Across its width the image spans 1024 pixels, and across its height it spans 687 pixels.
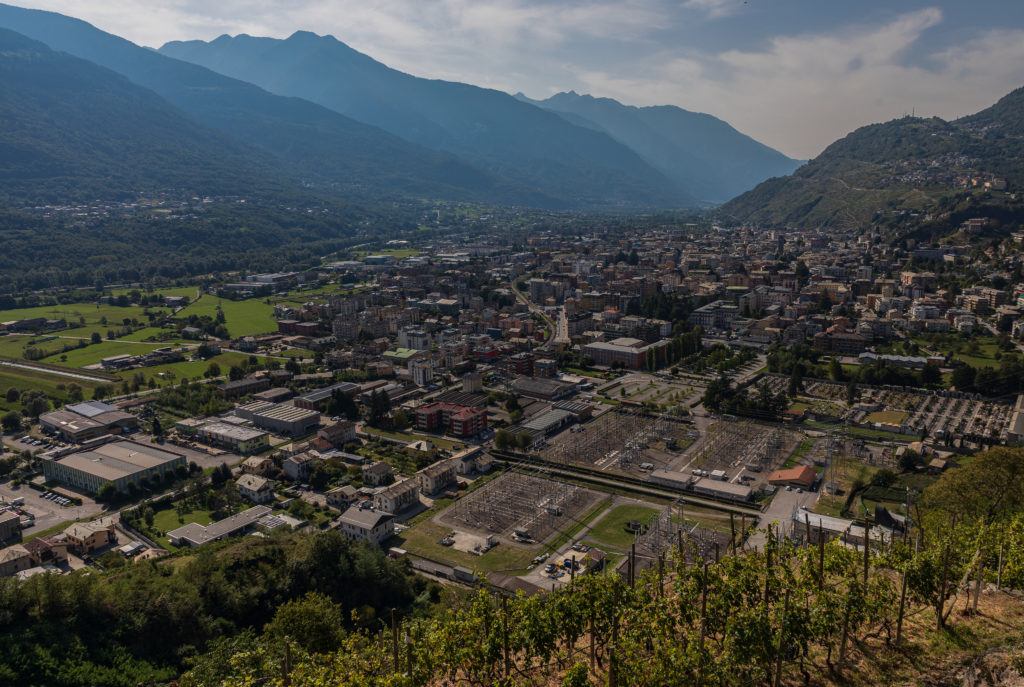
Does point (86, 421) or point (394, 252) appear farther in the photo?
point (394, 252)

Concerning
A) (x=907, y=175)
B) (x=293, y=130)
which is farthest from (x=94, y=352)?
(x=293, y=130)

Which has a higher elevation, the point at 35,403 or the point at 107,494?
the point at 35,403

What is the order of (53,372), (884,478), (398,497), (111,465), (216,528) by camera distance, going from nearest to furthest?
(216,528)
(398,497)
(884,478)
(111,465)
(53,372)

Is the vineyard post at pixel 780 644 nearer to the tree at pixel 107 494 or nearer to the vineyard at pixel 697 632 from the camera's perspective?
the vineyard at pixel 697 632

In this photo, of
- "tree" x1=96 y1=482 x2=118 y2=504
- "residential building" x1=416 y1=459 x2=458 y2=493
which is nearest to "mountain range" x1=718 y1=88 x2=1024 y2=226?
"residential building" x1=416 y1=459 x2=458 y2=493

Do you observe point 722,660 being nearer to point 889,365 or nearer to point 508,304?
point 889,365

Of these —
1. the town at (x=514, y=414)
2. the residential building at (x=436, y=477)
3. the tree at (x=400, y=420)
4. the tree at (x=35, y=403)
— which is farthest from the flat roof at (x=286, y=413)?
the tree at (x=35, y=403)

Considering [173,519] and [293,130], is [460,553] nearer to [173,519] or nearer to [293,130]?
[173,519]
